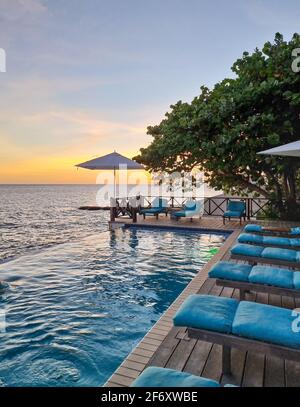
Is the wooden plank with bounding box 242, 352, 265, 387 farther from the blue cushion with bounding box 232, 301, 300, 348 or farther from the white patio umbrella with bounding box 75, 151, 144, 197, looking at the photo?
the white patio umbrella with bounding box 75, 151, 144, 197

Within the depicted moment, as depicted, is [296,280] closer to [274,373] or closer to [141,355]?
[274,373]

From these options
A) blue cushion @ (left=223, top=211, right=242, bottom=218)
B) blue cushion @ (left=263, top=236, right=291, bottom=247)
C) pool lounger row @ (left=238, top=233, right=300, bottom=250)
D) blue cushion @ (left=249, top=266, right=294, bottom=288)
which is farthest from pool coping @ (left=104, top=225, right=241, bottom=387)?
blue cushion @ (left=223, top=211, right=242, bottom=218)

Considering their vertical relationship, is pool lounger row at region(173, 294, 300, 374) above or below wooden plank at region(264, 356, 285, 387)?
above

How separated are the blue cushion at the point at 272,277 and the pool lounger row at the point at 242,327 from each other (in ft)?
3.33

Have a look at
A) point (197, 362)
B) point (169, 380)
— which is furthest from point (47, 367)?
point (169, 380)

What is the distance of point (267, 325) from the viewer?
256 centimetres

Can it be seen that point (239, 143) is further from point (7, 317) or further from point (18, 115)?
point (18, 115)

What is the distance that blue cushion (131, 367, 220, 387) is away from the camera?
2.00 meters

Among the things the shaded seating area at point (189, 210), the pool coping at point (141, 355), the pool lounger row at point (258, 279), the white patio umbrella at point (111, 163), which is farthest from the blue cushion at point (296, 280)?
the white patio umbrella at point (111, 163)

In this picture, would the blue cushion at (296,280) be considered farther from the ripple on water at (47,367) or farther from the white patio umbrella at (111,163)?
the white patio umbrella at (111,163)

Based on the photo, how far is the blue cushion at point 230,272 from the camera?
4.04 meters

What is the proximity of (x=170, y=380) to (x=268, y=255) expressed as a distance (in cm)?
373

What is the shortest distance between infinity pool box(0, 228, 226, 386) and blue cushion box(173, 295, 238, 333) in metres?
1.37

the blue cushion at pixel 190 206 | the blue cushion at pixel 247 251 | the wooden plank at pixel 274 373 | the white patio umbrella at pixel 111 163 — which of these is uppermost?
the white patio umbrella at pixel 111 163
